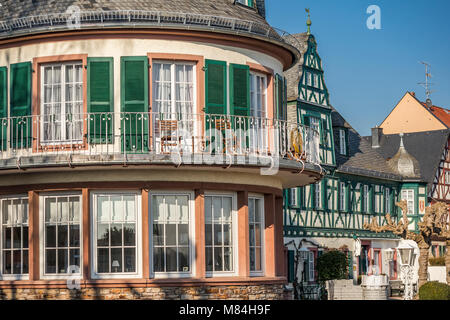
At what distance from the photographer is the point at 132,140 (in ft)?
78.8

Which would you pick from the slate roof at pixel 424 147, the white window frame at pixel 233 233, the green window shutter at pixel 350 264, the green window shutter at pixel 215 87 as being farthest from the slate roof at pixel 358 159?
the green window shutter at pixel 215 87

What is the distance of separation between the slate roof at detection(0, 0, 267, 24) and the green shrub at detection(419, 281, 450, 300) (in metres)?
12.7

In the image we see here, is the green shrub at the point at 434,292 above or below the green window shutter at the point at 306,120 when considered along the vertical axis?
below

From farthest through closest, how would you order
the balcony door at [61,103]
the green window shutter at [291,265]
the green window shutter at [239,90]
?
the green window shutter at [291,265]
the green window shutter at [239,90]
the balcony door at [61,103]

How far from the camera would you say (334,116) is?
5238 centimetres

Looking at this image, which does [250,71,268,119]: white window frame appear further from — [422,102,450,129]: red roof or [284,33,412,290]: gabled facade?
[422,102,450,129]: red roof

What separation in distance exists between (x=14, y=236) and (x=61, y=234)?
1.51m

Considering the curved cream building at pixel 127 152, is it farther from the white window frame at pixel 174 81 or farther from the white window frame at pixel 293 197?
the white window frame at pixel 293 197

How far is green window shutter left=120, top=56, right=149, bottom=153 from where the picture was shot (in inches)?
945

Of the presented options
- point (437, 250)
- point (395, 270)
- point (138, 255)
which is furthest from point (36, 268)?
point (437, 250)

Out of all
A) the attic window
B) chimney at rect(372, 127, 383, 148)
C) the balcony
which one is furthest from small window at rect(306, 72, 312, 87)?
the balcony

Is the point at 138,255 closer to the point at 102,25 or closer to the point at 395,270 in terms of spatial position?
the point at 102,25

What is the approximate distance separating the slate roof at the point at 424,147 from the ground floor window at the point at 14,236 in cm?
4109

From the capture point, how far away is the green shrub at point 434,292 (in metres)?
33.2
